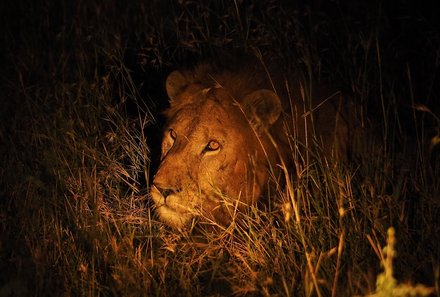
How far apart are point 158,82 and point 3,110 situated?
1.54m

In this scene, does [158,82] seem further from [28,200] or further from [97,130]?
[28,200]

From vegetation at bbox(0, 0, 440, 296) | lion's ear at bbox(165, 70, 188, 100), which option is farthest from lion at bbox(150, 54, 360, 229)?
vegetation at bbox(0, 0, 440, 296)

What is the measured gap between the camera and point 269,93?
14.3 ft

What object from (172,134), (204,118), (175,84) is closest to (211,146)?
(204,118)

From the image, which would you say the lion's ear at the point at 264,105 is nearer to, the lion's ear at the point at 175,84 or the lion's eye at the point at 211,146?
the lion's eye at the point at 211,146

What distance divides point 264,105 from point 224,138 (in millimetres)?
396

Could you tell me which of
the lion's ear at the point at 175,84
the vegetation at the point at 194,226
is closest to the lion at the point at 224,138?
the lion's ear at the point at 175,84

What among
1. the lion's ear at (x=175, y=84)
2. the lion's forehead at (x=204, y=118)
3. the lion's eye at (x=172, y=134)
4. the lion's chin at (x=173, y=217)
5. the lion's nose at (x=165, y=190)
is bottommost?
the lion's chin at (x=173, y=217)

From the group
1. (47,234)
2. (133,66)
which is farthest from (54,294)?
(133,66)

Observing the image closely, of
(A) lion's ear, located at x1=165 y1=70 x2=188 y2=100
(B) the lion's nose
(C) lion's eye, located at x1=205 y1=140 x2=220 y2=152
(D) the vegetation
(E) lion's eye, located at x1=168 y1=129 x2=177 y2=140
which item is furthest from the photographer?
(A) lion's ear, located at x1=165 y1=70 x2=188 y2=100

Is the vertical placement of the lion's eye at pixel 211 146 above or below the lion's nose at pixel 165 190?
above

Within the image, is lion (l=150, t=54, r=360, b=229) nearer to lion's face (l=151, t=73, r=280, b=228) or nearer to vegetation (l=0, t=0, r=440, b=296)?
lion's face (l=151, t=73, r=280, b=228)

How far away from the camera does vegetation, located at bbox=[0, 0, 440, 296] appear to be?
11.1ft

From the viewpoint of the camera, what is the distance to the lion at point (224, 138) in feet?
13.3
